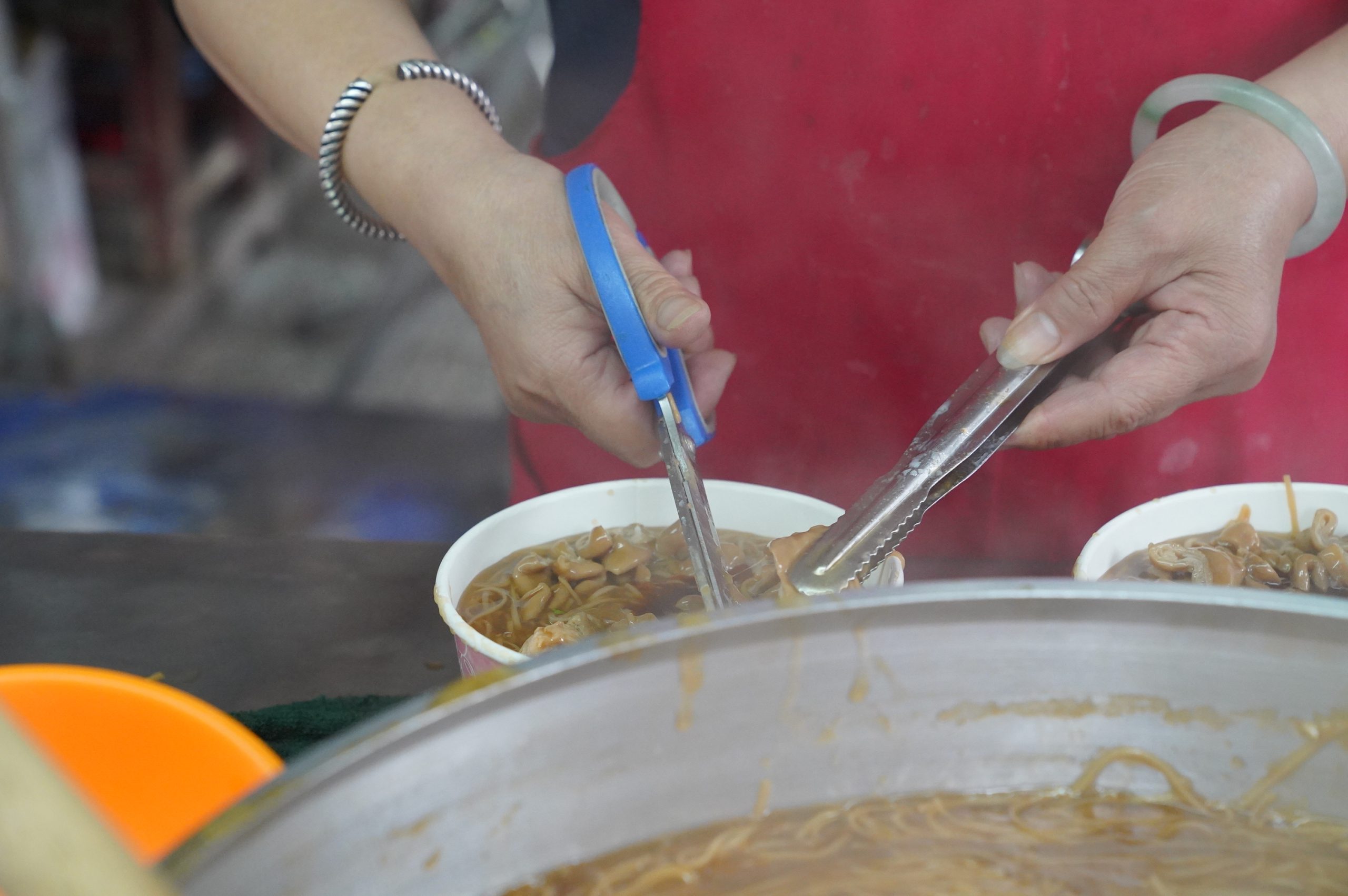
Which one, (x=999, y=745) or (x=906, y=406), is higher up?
(x=906, y=406)

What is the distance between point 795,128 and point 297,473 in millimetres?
3142

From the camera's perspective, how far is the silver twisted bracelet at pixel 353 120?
1.56 metres

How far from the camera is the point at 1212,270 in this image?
1325mm

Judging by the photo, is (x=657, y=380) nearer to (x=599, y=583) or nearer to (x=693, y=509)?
(x=693, y=509)

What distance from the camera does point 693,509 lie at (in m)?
1.19

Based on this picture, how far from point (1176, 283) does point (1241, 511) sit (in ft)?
1.22

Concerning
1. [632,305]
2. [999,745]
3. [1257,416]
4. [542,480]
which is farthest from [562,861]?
[1257,416]

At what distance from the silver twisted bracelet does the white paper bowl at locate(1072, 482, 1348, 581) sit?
3.52 feet

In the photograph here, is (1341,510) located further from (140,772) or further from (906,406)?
(140,772)

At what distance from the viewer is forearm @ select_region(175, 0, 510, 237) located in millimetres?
1521

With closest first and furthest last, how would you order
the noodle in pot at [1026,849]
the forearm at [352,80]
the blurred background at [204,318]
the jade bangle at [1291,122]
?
1. the noodle in pot at [1026,849]
2. the jade bangle at [1291,122]
3. the forearm at [352,80]
4. the blurred background at [204,318]

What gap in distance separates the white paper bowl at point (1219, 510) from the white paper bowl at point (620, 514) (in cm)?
39

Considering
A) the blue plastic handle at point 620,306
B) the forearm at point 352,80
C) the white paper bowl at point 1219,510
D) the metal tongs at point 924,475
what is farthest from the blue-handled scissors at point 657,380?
the white paper bowl at point 1219,510

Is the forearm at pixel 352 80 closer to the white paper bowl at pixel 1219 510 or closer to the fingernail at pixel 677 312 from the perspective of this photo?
the fingernail at pixel 677 312
